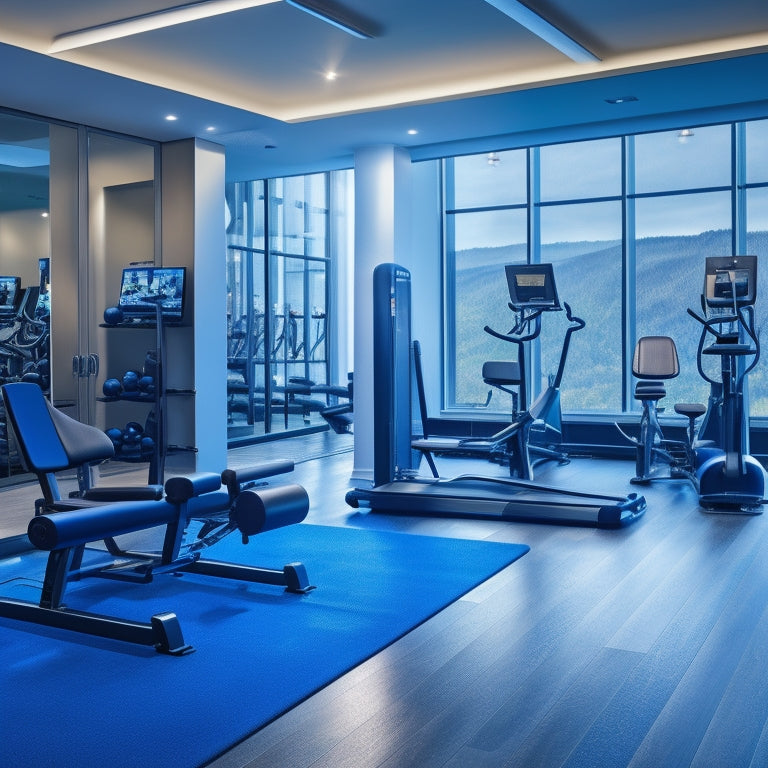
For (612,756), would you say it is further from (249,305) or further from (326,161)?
(249,305)

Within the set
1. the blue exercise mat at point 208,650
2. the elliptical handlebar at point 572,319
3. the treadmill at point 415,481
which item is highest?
the elliptical handlebar at point 572,319

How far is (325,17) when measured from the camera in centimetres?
491

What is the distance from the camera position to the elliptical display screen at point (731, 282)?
6.41m

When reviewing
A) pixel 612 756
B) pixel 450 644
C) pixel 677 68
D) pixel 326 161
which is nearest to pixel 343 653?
pixel 450 644

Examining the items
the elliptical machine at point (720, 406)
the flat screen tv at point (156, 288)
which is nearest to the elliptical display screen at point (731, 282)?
the elliptical machine at point (720, 406)

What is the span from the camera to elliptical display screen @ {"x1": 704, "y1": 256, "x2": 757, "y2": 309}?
21.0ft

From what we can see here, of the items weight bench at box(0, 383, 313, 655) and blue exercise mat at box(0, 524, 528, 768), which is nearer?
blue exercise mat at box(0, 524, 528, 768)

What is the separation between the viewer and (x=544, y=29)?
5211 mm

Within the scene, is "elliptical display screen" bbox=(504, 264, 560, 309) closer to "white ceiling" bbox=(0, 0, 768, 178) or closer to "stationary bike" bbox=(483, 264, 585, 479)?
"stationary bike" bbox=(483, 264, 585, 479)

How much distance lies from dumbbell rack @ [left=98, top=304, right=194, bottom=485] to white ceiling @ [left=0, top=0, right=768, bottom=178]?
1.56 meters

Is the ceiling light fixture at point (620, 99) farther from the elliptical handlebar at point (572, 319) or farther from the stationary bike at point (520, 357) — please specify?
the elliptical handlebar at point (572, 319)

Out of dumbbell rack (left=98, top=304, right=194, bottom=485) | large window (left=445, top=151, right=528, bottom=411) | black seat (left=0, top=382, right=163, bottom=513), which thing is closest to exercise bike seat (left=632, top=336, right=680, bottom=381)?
large window (left=445, top=151, right=528, bottom=411)

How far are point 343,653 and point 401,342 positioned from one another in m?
3.68

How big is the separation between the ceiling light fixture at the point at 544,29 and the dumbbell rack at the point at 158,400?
3337 mm
